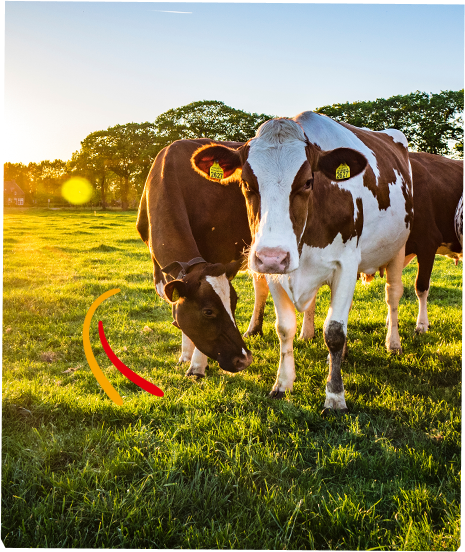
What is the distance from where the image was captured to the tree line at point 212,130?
1572 inches

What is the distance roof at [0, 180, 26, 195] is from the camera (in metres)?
92.2

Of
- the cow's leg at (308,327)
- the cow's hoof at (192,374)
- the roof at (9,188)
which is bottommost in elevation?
the cow's hoof at (192,374)

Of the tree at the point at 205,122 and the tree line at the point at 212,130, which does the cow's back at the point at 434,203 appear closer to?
the tree line at the point at 212,130

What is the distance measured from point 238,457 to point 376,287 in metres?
6.72

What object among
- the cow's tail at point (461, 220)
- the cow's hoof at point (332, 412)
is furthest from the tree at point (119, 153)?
the cow's hoof at point (332, 412)

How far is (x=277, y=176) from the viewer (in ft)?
10.7

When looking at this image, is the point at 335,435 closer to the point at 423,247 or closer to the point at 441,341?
the point at 441,341

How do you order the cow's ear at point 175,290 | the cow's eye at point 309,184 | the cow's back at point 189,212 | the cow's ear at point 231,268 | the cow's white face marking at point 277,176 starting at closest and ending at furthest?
the cow's white face marking at point 277,176 → the cow's eye at point 309,184 → the cow's ear at point 175,290 → the cow's ear at point 231,268 → the cow's back at point 189,212

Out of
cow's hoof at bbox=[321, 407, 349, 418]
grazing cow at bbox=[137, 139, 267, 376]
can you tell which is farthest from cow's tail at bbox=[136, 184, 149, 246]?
cow's hoof at bbox=[321, 407, 349, 418]

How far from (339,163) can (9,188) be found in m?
103

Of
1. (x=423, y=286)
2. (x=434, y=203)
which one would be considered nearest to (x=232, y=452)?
(x=423, y=286)

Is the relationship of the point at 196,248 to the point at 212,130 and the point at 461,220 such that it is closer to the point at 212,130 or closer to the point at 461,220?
the point at 461,220

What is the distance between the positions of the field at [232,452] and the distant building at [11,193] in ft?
309

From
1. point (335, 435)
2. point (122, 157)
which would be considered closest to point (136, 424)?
point (335, 435)
